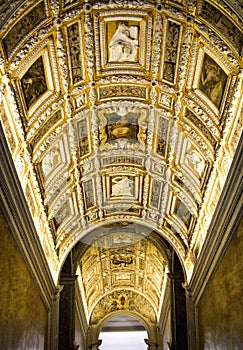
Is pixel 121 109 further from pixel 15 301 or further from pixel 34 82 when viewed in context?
pixel 15 301

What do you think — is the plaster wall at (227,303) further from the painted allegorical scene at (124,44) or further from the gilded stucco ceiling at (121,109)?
the painted allegorical scene at (124,44)

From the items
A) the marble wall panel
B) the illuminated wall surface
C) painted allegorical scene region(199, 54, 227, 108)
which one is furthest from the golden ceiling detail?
the marble wall panel

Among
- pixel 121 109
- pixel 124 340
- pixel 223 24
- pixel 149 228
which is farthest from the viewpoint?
pixel 124 340

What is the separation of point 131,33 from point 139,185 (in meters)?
6.71

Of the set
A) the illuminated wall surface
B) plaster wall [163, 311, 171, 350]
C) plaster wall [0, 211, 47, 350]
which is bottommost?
plaster wall [0, 211, 47, 350]

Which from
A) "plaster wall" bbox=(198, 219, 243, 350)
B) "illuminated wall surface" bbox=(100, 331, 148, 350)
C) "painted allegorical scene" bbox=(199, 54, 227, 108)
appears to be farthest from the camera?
"illuminated wall surface" bbox=(100, 331, 148, 350)

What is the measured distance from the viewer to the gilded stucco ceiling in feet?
35.6

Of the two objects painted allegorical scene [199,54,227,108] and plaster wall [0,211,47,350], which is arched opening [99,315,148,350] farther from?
painted allegorical scene [199,54,227,108]

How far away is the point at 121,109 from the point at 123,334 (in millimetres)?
27355

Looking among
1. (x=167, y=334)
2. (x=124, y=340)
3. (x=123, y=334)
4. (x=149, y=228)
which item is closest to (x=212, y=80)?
(x=149, y=228)

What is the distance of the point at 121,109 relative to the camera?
1405 centimetres

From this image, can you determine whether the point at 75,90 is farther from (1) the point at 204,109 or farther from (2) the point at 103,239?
(2) the point at 103,239

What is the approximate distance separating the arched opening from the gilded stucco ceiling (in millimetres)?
17771

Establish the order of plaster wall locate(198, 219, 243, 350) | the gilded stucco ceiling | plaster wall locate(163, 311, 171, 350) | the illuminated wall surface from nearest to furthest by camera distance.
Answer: the gilded stucco ceiling → plaster wall locate(198, 219, 243, 350) → plaster wall locate(163, 311, 171, 350) → the illuminated wall surface
